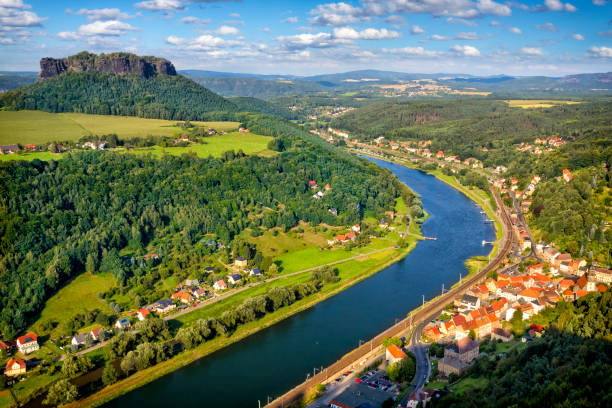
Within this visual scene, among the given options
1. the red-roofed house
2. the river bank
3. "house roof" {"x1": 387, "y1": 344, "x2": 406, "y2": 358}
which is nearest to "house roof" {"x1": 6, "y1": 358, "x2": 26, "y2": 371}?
the river bank

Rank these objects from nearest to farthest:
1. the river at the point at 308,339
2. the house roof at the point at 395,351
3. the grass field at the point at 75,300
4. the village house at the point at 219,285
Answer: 1. the river at the point at 308,339
2. the house roof at the point at 395,351
3. the grass field at the point at 75,300
4. the village house at the point at 219,285

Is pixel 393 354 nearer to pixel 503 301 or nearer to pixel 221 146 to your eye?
pixel 503 301

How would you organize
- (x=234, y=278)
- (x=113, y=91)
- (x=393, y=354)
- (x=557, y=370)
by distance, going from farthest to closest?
(x=113, y=91) → (x=234, y=278) → (x=393, y=354) → (x=557, y=370)

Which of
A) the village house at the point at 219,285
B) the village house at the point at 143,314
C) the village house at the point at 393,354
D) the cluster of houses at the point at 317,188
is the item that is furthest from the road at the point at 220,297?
the cluster of houses at the point at 317,188

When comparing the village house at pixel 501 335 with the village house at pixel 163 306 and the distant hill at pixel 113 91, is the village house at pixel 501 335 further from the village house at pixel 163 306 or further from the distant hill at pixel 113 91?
the distant hill at pixel 113 91

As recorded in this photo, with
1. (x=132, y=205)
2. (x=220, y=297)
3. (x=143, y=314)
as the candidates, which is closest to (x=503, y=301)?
(x=220, y=297)

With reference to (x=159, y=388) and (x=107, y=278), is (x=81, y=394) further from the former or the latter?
(x=107, y=278)

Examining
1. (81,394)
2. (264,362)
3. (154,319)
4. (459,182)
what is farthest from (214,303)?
(459,182)
